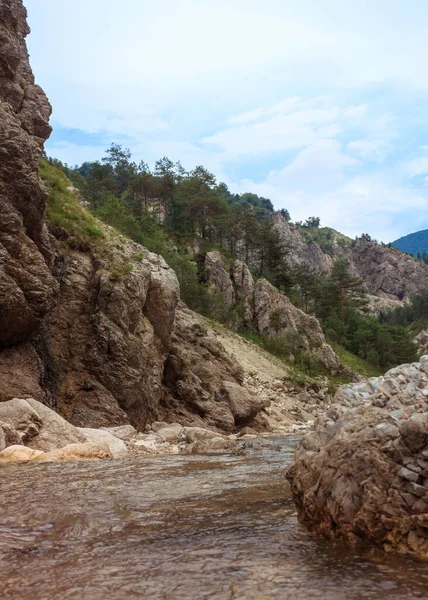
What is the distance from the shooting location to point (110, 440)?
59.7 feet

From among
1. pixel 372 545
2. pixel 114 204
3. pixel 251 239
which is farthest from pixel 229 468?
pixel 251 239

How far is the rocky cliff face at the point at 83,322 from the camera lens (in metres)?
22.1

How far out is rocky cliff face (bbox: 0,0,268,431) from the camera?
22062 millimetres

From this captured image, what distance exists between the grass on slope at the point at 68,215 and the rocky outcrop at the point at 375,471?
2463cm

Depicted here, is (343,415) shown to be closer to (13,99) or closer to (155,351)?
(155,351)

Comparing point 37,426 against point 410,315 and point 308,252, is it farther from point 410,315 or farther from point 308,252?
point 308,252

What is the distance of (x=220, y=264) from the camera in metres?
70.6

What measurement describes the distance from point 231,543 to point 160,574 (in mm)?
1168

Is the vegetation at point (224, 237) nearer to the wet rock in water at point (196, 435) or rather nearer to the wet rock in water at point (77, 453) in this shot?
the wet rock in water at point (196, 435)

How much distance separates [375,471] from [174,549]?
2347 millimetres

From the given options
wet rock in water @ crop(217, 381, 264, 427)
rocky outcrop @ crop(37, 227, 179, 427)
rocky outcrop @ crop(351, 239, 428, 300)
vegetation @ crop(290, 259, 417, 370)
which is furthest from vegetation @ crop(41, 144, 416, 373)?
rocky outcrop @ crop(351, 239, 428, 300)

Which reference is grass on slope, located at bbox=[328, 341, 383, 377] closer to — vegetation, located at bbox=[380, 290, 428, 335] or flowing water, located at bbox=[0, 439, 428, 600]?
vegetation, located at bbox=[380, 290, 428, 335]

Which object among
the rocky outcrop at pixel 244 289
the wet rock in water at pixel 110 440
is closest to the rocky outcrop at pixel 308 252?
the rocky outcrop at pixel 244 289

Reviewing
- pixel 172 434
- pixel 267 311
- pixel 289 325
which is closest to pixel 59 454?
pixel 172 434
